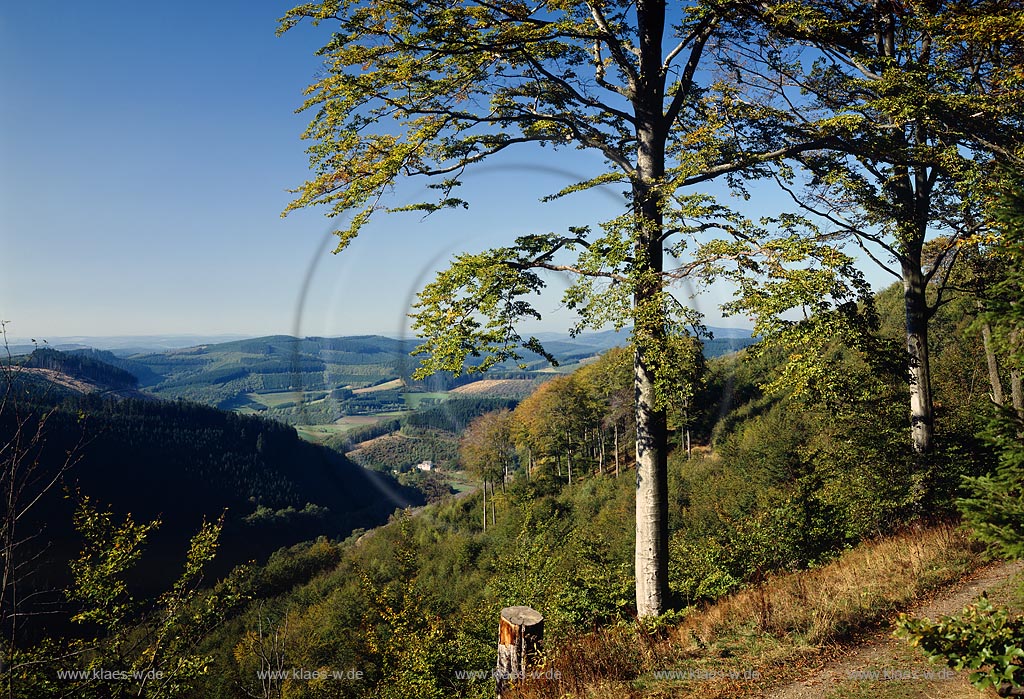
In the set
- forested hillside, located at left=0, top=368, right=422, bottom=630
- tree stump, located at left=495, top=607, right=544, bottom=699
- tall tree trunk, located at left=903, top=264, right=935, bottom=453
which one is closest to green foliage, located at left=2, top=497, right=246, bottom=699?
tree stump, located at left=495, top=607, right=544, bottom=699

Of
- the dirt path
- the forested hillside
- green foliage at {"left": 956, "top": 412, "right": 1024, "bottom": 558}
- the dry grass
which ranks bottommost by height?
the forested hillside

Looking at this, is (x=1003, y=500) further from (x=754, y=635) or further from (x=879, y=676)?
(x=754, y=635)

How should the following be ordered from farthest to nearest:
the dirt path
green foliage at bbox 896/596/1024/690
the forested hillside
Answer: the forested hillside
the dirt path
green foliage at bbox 896/596/1024/690

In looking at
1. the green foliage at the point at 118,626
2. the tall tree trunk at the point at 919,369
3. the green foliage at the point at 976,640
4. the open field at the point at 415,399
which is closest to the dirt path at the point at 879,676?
the green foliage at the point at 976,640

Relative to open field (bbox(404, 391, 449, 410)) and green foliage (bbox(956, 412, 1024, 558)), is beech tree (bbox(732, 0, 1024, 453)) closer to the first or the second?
green foliage (bbox(956, 412, 1024, 558))

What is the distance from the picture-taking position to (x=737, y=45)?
9.05m

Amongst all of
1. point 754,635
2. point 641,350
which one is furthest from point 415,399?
point 754,635

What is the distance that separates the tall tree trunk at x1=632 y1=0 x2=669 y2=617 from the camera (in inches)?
307

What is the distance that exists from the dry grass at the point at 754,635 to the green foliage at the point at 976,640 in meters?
2.15

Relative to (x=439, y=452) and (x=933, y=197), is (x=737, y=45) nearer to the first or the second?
(x=933, y=197)

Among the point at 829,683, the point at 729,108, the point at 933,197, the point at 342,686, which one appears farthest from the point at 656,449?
the point at 342,686

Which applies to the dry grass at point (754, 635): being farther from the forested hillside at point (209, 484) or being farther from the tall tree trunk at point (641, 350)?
the forested hillside at point (209, 484)

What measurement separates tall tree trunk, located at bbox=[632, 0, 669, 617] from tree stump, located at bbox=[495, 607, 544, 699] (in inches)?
88.1

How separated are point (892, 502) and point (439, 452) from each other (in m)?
87.0
